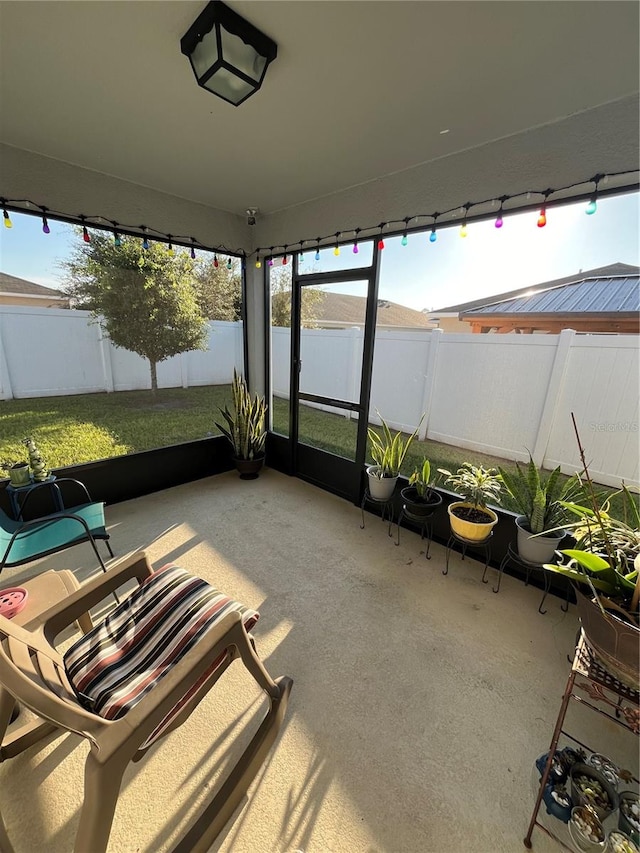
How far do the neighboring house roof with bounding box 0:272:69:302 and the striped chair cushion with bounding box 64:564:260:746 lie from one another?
2.44m

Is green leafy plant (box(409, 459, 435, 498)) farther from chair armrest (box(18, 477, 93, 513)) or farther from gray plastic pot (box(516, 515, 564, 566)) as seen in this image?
chair armrest (box(18, 477, 93, 513))

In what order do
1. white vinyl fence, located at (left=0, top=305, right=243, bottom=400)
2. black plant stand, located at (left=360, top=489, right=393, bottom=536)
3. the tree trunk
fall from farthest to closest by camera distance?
the tree trunk
black plant stand, located at (left=360, top=489, right=393, bottom=536)
white vinyl fence, located at (left=0, top=305, right=243, bottom=400)

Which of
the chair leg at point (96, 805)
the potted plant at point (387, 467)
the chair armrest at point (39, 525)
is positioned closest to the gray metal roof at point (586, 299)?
the potted plant at point (387, 467)

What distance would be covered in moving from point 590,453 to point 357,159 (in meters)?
2.41

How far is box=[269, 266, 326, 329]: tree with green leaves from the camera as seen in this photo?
3357 mm

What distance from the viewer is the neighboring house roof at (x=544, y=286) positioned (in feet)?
6.03

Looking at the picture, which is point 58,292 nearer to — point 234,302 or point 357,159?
point 234,302

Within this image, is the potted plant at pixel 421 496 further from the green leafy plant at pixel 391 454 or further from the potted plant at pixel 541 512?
the potted plant at pixel 541 512

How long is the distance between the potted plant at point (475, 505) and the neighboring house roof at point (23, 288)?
3357mm

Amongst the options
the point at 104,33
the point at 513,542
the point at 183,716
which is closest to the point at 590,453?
the point at 513,542

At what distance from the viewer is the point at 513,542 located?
7.47 ft

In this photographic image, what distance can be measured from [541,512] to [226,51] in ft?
8.78

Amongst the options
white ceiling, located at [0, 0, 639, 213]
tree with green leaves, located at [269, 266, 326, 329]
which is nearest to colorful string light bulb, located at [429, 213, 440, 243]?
white ceiling, located at [0, 0, 639, 213]

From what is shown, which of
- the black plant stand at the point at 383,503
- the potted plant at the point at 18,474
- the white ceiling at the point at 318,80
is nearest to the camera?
the white ceiling at the point at 318,80
